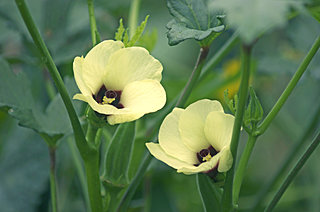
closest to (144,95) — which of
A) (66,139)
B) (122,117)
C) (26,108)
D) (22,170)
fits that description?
(122,117)

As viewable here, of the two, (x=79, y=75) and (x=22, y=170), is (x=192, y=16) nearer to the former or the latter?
(x=79, y=75)

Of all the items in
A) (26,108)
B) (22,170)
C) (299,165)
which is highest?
(26,108)

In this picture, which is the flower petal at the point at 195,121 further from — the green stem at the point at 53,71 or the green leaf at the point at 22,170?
the green leaf at the point at 22,170

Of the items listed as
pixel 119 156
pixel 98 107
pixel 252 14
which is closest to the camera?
pixel 252 14

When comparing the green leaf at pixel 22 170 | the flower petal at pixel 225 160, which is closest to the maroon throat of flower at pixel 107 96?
the flower petal at pixel 225 160

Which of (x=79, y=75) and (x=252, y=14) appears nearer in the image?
(x=252, y=14)

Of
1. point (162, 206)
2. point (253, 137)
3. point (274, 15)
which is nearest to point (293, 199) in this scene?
point (162, 206)
